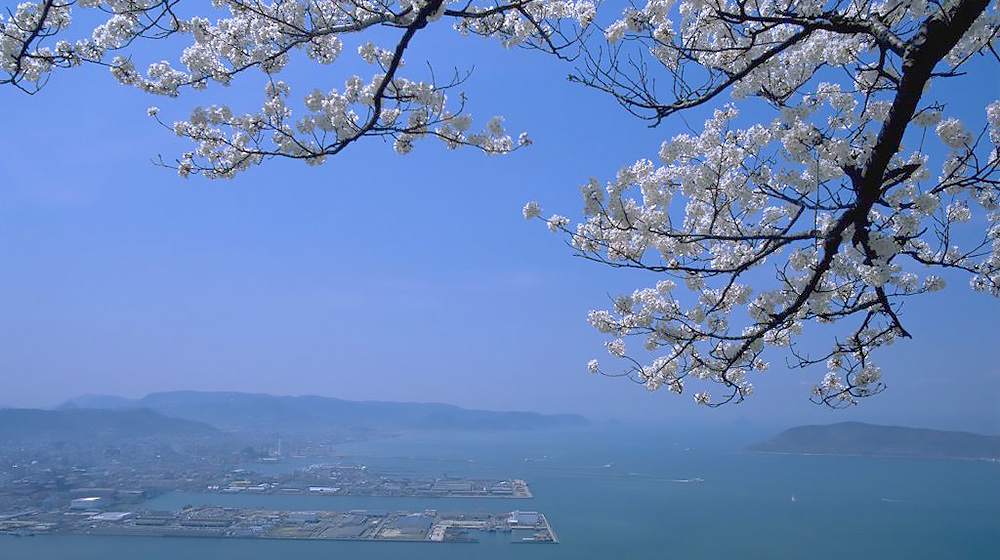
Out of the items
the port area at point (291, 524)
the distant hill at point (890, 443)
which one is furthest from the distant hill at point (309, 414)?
the distant hill at point (890, 443)

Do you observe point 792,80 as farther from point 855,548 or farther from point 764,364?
point 855,548

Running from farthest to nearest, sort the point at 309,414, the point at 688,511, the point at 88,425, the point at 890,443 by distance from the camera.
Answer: the point at 309,414 < the point at 88,425 < the point at 890,443 < the point at 688,511

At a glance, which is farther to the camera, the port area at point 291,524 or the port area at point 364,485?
the port area at point 364,485

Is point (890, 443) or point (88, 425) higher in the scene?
point (890, 443)

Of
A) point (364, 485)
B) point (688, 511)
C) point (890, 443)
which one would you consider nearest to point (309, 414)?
point (364, 485)

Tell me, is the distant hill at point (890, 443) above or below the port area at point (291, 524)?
above

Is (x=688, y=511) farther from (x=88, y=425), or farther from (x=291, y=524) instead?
(x=88, y=425)

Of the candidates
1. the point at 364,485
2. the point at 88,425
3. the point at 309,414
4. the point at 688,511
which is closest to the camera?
the point at 688,511

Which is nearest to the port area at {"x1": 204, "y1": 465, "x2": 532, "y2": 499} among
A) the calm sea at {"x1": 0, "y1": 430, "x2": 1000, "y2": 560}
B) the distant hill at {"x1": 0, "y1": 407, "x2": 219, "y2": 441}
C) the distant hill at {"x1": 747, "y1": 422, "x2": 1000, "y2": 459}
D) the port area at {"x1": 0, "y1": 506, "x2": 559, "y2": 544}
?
the calm sea at {"x1": 0, "y1": 430, "x2": 1000, "y2": 560}

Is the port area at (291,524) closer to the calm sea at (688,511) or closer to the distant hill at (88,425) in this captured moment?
the calm sea at (688,511)
